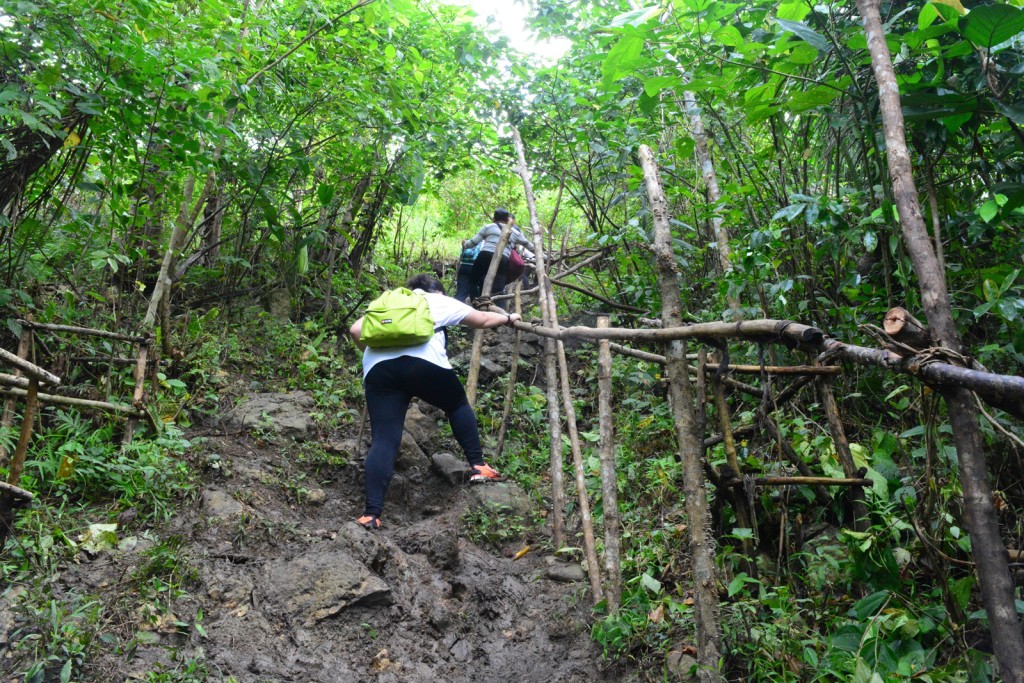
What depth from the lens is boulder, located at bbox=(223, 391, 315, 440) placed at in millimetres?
5312

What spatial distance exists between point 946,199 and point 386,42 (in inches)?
191

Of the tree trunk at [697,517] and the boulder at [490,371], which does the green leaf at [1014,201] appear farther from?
the boulder at [490,371]

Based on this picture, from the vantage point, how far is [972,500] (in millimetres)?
1794

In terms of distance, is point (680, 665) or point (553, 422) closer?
point (680, 665)

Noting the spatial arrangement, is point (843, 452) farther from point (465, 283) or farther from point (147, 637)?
point (465, 283)

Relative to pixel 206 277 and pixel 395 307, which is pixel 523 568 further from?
pixel 206 277

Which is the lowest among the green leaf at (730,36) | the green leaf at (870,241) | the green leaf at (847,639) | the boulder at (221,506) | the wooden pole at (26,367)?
the boulder at (221,506)

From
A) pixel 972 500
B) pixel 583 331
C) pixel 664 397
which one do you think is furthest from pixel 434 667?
pixel 664 397

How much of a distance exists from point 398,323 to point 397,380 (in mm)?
416

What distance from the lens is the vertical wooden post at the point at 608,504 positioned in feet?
10.4

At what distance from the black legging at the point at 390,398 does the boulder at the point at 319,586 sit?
0.76 m

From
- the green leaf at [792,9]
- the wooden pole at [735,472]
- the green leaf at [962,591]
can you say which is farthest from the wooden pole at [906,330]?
the green leaf at [792,9]

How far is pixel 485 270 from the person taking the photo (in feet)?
23.6

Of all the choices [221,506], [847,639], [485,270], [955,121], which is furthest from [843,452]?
[485,270]
